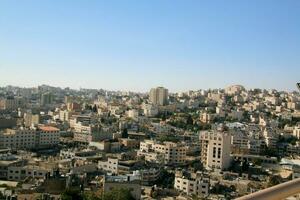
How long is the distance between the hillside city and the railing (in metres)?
0.51

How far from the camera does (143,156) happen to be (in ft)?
37.9

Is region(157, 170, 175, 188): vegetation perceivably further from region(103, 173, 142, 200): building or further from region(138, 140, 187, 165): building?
region(103, 173, 142, 200): building

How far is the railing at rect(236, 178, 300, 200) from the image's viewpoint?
1.79ft

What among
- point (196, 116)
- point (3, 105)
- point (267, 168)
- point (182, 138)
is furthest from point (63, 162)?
Answer: point (3, 105)

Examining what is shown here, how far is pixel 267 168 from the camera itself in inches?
439

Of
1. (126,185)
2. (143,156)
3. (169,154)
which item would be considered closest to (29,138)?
(143,156)

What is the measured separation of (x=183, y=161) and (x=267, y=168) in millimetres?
1955

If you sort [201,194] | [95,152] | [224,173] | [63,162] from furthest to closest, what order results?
[95,152] → [224,173] → [63,162] → [201,194]

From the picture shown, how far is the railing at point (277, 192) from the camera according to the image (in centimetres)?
55

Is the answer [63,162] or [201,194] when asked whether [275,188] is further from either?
[63,162]

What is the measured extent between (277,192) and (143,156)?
11.0m

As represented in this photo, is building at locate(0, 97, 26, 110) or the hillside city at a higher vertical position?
building at locate(0, 97, 26, 110)

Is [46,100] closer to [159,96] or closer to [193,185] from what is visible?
[159,96]

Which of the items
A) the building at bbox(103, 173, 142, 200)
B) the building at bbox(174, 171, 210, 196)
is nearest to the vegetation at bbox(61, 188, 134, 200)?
the building at bbox(103, 173, 142, 200)
